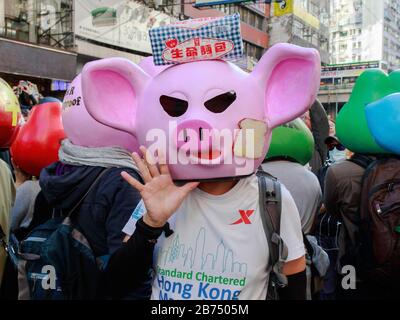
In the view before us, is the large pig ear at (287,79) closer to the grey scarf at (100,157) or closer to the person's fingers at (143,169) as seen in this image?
the person's fingers at (143,169)

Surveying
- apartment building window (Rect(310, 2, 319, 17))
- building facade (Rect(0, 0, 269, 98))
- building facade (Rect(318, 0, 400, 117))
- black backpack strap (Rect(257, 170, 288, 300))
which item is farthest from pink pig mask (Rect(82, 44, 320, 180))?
building facade (Rect(318, 0, 400, 117))

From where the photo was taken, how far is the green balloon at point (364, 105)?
8.77 ft

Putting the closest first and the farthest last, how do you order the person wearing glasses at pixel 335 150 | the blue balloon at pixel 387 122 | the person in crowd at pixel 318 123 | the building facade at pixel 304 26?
the blue balloon at pixel 387 122 < the person in crowd at pixel 318 123 < the person wearing glasses at pixel 335 150 < the building facade at pixel 304 26

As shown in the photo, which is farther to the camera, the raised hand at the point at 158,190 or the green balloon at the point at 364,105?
the green balloon at the point at 364,105

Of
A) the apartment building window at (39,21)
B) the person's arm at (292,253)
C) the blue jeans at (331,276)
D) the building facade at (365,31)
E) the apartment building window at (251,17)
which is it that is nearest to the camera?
the person's arm at (292,253)

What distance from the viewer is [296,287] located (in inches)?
61.9

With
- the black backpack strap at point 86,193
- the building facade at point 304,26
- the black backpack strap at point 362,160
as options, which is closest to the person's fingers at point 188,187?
the black backpack strap at point 86,193

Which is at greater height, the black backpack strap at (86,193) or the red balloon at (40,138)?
the red balloon at (40,138)

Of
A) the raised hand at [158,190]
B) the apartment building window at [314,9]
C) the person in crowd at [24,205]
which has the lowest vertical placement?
the person in crowd at [24,205]

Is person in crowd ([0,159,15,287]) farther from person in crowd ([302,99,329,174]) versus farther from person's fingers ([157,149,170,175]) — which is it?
person in crowd ([302,99,329,174])

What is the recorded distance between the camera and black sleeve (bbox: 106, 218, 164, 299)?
1.46 metres

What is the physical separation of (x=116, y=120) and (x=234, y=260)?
0.68 m

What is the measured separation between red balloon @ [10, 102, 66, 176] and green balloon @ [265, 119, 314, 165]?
50.3 inches

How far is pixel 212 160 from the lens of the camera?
1.44 metres
